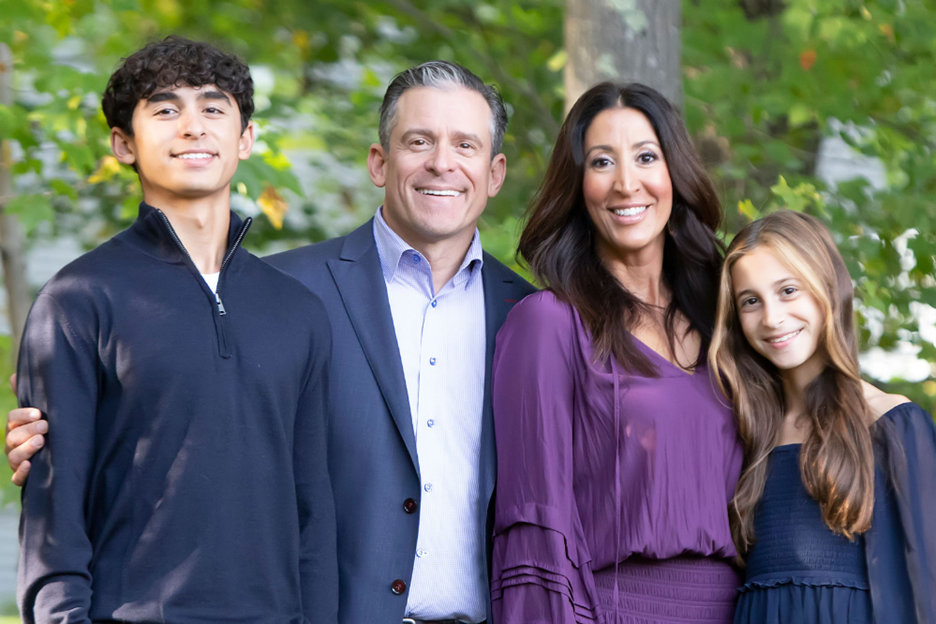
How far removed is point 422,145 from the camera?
2.88m

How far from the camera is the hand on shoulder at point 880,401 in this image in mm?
2580

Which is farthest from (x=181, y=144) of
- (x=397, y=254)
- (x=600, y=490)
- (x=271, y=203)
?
(x=271, y=203)

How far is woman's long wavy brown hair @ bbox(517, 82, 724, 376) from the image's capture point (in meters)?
2.76

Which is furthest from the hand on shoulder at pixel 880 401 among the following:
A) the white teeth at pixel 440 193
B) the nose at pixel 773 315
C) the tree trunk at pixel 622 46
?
the tree trunk at pixel 622 46

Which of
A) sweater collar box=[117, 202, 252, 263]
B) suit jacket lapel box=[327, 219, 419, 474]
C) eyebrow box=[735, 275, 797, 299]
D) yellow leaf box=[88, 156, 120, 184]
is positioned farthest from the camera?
yellow leaf box=[88, 156, 120, 184]

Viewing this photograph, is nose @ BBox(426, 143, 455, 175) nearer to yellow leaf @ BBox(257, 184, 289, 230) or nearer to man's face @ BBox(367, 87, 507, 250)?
man's face @ BBox(367, 87, 507, 250)

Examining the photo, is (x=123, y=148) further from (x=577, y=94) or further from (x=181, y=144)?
(x=577, y=94)

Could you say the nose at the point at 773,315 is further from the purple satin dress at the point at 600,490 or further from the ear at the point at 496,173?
the ear at the point at 496,173

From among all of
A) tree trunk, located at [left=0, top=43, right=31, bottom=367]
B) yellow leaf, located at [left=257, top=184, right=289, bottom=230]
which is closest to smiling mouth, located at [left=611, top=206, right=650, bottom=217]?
yellow leaf, located at [left=257, top=184, right=289, bottom=230]

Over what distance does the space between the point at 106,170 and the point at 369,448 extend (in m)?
2.39

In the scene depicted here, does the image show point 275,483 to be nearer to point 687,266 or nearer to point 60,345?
point 60,345

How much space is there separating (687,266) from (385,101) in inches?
39.9

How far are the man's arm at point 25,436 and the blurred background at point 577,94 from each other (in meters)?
1.72

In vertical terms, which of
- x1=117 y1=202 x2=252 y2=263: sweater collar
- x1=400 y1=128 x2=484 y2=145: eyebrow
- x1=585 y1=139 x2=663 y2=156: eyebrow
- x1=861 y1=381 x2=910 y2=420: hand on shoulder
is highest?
x1=400 y1=128 x2=484 y2=145: eyebrow
